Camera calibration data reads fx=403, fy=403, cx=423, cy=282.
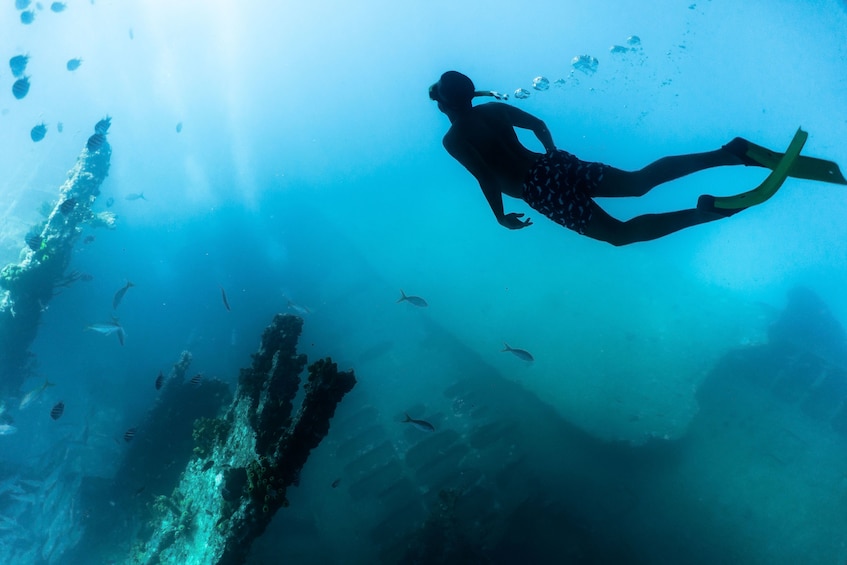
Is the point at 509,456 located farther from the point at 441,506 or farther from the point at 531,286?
the point at 531,286

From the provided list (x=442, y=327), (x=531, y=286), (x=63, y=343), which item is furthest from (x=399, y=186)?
(x=63, y=343)

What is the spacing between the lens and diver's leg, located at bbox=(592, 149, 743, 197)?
3.98m

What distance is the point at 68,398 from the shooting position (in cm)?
2220

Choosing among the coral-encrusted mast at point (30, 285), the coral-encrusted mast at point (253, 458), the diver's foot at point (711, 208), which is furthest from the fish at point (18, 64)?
the diver's foot at point (711, 208)

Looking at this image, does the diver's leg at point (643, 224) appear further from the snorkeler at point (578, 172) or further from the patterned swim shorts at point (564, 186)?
the patterned swim shorts at point (564, 186)

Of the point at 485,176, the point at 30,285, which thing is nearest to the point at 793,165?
the point at 485,176

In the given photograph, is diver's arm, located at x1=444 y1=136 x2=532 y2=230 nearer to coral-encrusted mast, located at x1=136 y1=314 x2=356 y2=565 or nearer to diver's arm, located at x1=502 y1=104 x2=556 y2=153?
diver's arm, located at x1=502 y1=104 x2=556 y2=153

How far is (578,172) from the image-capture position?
4.18m

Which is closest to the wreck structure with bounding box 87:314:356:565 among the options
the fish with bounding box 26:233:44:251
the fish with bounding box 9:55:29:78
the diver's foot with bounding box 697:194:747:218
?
the diver's foot with bounding box 697:194:747:218

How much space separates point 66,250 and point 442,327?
19.3 meters

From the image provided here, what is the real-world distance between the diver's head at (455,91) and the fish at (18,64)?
18339 millimetres

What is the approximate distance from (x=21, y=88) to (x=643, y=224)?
19162 millimetres

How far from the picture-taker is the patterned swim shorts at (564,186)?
13.6 ft

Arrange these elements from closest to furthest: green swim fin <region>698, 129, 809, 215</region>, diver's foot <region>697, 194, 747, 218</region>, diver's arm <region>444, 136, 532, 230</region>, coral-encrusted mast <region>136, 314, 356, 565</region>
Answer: green swim fin <region>698, 129, 809, 215</region> → diver's foot <region>697, 194, 747, 218</region> → diver's arm <region>444, 136, 532, 230</region> → coral-encrusted mast <region>136, 314, 356, 565</region>
